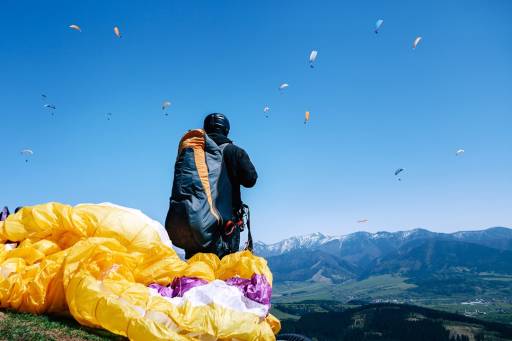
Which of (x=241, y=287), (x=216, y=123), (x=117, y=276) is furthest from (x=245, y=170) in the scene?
(x=117, y=276)

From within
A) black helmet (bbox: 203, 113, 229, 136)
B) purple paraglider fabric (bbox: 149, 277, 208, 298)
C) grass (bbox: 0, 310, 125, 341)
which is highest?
black helmet (bbox: 203, 113, 229, 136)

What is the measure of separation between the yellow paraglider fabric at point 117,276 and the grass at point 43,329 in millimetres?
106

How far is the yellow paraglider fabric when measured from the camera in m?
3.73

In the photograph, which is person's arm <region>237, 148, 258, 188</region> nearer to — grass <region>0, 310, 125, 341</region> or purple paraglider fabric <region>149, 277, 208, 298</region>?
purple paraglider fabric <region>149, 277, 208, 298</region>

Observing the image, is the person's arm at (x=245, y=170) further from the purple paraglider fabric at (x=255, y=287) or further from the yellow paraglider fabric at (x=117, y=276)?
the purple paraglider fabric at (x=255, y=287)

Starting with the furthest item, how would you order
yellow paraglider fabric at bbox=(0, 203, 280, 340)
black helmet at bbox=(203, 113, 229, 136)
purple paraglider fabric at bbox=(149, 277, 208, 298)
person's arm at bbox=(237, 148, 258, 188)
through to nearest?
black helmet at bbox=(203, 113, 229, 136), person's arm at bbox=(237, 148, 258, 188), purple paraglider fabric at bbox=(149, 277, 208, 298), yellow paraglider fabric at bbox=(0, 203, 280, 340)

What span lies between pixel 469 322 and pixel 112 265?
17479cm

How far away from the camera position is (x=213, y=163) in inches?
217

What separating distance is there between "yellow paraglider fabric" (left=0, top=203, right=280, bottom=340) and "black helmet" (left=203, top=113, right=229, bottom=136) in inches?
72.0

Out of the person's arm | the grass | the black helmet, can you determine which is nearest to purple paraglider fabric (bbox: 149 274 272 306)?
the grass

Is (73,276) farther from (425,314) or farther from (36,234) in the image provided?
(425,314)

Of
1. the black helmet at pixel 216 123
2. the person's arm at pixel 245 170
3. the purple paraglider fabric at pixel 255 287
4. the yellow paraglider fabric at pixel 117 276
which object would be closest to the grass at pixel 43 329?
the yellow paraglider fabric at pixel 117 276

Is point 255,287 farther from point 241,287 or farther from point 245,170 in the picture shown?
point 245,170

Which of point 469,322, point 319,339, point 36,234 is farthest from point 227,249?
point 469,322
